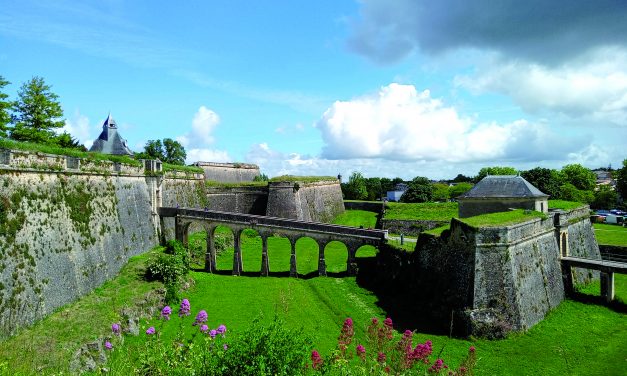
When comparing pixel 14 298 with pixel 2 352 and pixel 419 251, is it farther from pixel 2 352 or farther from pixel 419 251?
pixel 419 251

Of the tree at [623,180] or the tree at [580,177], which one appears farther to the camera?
the tree at [580,177]

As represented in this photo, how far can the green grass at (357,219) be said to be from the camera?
153 ft

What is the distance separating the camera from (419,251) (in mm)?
23422

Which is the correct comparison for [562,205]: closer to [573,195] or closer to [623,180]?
[573,195]

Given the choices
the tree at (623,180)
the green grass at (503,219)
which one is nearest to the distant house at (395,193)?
the tree at (623,180)

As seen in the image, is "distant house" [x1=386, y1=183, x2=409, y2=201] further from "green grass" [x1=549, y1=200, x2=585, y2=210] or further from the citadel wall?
"green grass" [x1=549, y1=200, x2=585, y2=210]

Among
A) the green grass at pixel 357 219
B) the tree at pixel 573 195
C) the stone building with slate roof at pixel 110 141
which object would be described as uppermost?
the stone building with slate roof at pixel 110 141

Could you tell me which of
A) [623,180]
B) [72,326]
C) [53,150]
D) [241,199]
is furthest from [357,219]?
[72,326]

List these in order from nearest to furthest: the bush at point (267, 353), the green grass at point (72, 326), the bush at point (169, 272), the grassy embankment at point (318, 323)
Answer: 1. the bush at point (267, 353)
2. the green grass at point (72, 326)
3. the grassy embankment at point (318, 323)
4. the bush at point (169, 272)

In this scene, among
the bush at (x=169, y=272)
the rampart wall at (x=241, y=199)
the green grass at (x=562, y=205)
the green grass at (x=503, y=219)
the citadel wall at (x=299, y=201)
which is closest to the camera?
the green grass at (x=503, y=219)

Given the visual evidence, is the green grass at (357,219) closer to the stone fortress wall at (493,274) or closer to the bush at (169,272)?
the stone fortress wall at (493,274)

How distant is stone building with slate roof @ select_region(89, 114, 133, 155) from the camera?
1405 inches

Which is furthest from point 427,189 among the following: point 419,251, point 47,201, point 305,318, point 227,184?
point 47,201

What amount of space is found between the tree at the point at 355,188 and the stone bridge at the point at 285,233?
4692cm
